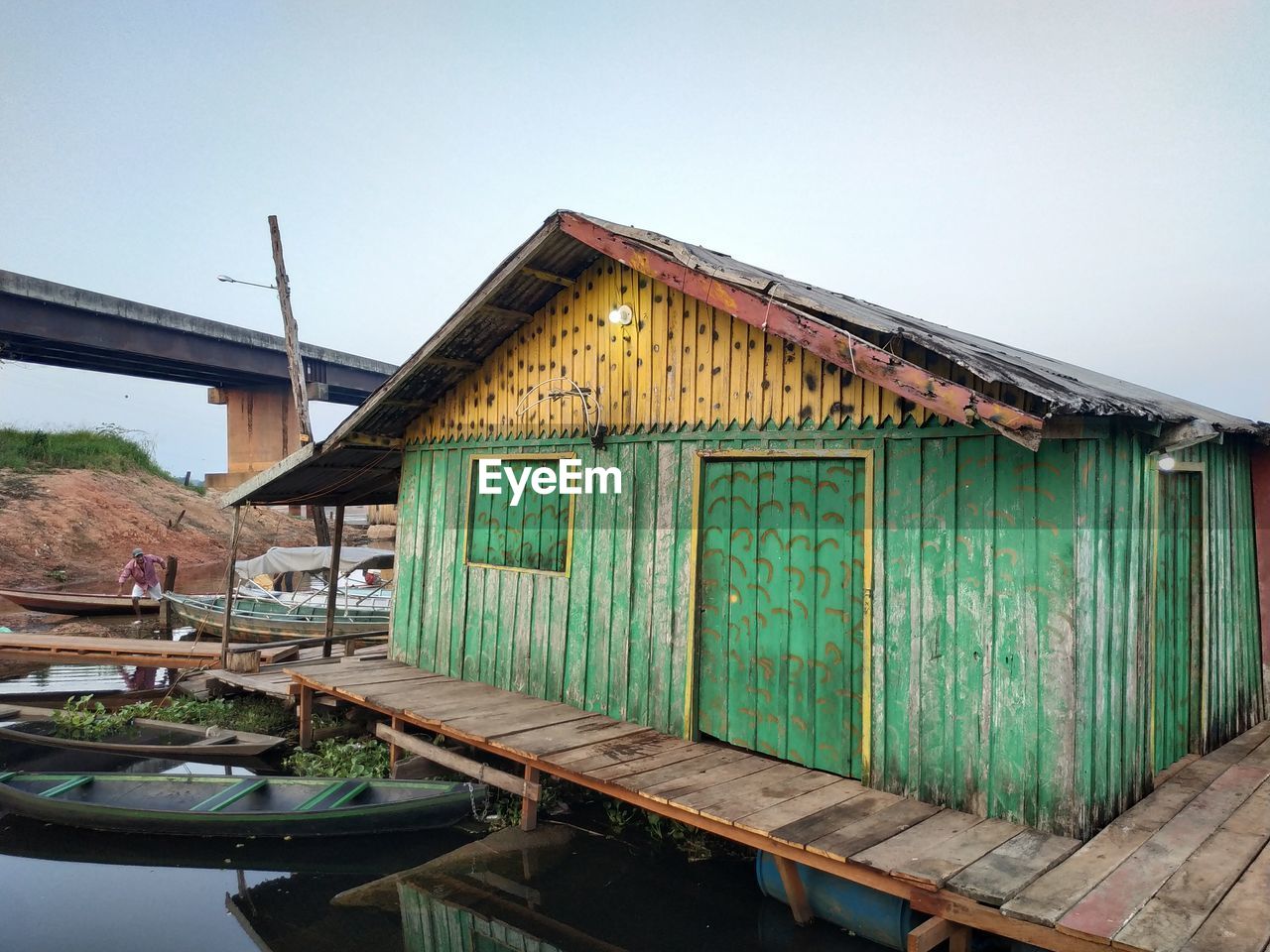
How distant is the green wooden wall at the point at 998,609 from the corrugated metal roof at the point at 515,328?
571 mm

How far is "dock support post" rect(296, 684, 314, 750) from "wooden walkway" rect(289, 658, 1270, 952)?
330 centimetres

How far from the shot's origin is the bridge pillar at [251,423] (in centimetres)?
3141

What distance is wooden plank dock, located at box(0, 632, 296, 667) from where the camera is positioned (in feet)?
41.7

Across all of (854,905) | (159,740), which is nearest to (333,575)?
(159,740)

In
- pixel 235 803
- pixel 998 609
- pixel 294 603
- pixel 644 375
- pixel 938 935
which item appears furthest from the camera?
pixel 294 603

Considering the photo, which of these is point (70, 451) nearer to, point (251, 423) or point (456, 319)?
point (251, 423)

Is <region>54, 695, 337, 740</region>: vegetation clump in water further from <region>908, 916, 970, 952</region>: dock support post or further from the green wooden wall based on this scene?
<region>908, 916, 970, 952</region>: dock support post

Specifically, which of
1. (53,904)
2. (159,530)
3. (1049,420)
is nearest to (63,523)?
(159,530)

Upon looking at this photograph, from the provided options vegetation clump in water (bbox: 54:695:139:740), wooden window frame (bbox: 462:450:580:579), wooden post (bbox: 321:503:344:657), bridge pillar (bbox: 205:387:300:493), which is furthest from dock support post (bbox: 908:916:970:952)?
bridge pillar (bbox: 205:387:300:493)

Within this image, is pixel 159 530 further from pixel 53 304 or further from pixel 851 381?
pixel 851 381

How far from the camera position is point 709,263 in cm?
604

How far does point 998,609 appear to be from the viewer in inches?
203

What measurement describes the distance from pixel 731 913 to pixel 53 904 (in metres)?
5.46

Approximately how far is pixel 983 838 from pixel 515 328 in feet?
21.2
